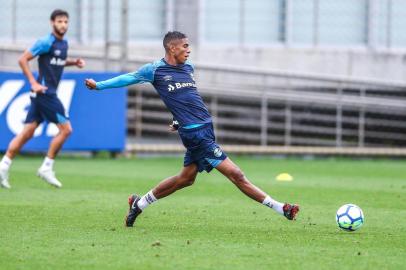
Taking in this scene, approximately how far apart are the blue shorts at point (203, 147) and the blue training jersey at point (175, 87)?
0.07 meters

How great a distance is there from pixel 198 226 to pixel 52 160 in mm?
4894

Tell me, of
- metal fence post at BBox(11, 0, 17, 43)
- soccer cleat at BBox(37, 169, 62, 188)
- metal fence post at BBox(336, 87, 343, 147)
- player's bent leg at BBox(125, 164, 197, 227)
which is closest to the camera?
player's bent leg at BBox(125, 164, 197, 227)

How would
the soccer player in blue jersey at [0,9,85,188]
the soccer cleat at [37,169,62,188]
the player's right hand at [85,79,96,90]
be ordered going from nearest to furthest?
the player's right hand at [85,79,96,90] → the soccer player in blue jersey at [0,9,85,188] → the soccer cleat at [37,169,62,188]

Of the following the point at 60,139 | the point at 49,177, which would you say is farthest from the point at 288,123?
the point at 49,177

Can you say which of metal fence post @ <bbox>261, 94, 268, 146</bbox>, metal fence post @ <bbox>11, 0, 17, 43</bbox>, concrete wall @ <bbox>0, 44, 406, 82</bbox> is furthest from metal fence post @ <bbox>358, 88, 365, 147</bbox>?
metal fence post @ <bbox>11, 0, 17, 43</bbox>

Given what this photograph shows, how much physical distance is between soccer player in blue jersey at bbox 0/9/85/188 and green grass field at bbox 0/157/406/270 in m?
0.44

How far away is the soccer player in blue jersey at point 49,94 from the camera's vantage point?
45.4 ft

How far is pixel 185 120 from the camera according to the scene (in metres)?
9.62

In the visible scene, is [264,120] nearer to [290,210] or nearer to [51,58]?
[51,58]

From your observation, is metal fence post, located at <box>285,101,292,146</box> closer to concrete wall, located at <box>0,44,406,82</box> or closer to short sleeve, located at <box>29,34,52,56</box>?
concrete wall, located at <box>0,44,406,82</box>

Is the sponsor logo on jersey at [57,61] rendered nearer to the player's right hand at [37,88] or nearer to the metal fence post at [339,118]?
the player's right hand at [37,88]

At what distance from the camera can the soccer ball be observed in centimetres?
919

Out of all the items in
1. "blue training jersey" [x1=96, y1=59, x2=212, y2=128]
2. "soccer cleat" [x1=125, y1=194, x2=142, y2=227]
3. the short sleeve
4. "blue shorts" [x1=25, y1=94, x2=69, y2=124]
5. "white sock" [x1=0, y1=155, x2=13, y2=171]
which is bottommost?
"white sock" [x1=0, y1=155, x2=13, y2=171]

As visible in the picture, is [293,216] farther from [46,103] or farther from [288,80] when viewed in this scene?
[288,80]
